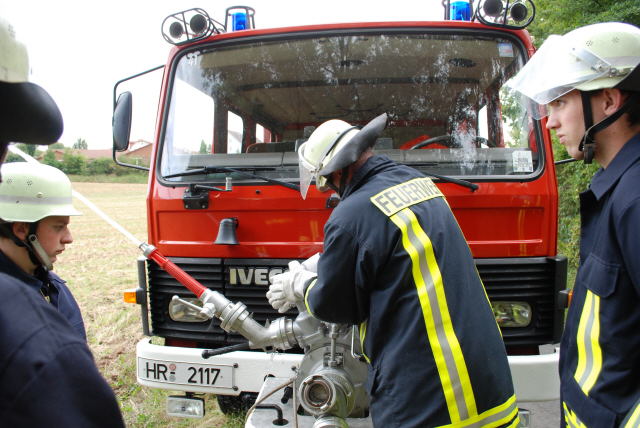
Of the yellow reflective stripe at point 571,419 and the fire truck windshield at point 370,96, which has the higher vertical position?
the fire truck windshield at point 370,96

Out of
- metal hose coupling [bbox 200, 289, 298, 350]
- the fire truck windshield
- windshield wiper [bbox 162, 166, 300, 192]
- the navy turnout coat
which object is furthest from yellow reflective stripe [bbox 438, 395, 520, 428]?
windshield wiper [bbox 162, 166, 300, 192]

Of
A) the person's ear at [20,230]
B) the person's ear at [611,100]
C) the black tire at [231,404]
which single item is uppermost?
the person's ear at [611,100]

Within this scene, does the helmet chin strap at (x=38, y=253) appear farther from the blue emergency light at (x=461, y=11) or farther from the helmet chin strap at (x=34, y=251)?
the blue emergency light at (x=461, y=11)

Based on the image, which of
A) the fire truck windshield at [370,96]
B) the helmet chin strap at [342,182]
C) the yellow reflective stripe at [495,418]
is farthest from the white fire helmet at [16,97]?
the fire truck windshield at [370,96]

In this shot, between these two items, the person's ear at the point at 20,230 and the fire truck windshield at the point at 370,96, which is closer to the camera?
the person's ear at the point at 20,230

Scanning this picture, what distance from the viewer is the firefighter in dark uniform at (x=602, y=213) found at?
1.32 meters

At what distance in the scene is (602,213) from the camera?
4.78 feet

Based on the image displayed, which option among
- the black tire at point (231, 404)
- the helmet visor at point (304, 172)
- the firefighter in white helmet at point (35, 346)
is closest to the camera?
the firefighter in white helmet at point (35, 346)

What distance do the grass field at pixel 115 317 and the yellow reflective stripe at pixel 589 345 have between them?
2.66m

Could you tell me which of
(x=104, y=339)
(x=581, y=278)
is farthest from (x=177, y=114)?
(x=104, y=339)

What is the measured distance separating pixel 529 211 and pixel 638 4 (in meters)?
3.83

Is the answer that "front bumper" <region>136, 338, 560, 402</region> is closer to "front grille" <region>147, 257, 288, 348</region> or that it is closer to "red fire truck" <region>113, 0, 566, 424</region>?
"red fire truck" <region>113, 0, 566, 424</region>

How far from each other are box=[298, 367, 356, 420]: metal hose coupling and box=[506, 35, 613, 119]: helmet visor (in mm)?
1432

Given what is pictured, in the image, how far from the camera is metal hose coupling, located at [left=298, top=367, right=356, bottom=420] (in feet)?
7.30
